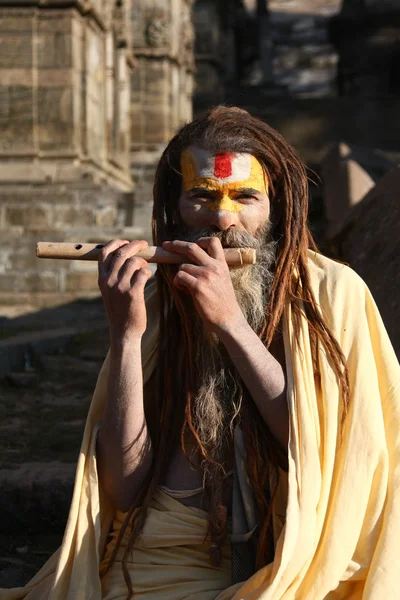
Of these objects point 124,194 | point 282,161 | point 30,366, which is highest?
point 282,161

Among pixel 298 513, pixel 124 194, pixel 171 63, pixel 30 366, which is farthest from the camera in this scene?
pixel 171 63

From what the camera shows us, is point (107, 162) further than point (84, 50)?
Yes

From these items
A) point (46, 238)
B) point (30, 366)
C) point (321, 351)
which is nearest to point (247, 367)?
point (321, 351)

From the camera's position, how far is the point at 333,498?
257 cm

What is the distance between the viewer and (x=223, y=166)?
2.88m

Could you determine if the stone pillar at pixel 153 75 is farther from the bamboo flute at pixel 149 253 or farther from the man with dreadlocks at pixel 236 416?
the bamboo flute at pixel 149 253

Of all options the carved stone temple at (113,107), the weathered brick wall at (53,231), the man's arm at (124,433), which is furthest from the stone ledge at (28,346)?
the man's arm at (124,433)

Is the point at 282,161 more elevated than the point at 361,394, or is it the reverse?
the point at 282,161

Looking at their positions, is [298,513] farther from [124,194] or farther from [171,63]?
[171,63]

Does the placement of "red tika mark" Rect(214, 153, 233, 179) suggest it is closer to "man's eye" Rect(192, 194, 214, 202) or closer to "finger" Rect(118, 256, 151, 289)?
"man's eye" Rect(192, 194, 214, 202)

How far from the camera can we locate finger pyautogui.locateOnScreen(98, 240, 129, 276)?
268cm

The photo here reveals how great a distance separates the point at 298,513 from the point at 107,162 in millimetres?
12359

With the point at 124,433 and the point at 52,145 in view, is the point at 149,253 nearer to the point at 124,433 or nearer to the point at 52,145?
the point at 124,433

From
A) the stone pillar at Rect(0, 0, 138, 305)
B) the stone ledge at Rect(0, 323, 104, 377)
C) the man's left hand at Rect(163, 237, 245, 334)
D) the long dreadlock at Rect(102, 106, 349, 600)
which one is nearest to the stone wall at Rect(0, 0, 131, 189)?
the stone pillar at Rect(0, 0, 138, 305)
